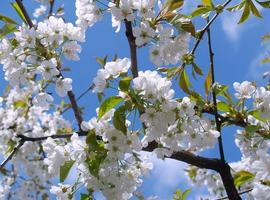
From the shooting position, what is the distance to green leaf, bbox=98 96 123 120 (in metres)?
2.20

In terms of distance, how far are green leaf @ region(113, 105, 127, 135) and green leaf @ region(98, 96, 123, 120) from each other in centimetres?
3

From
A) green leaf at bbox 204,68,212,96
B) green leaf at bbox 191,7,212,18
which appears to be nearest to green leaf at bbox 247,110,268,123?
green leaf at bbox 204,68,212,96

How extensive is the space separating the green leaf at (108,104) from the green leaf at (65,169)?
0.31m

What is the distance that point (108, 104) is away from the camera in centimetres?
221

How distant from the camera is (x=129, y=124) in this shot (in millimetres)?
2398

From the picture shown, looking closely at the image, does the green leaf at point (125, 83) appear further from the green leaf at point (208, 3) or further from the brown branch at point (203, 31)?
the green leaf at point (208, 3)

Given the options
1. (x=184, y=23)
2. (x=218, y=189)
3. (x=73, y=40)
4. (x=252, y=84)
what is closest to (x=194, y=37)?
(x=184, y=23)

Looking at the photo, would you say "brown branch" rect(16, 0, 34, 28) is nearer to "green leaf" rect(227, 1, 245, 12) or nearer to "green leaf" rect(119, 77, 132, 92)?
"green leaf" rect(119, 77, 132, 92)

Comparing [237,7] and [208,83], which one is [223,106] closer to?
[208,83]

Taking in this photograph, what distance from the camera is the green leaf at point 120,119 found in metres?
2.19

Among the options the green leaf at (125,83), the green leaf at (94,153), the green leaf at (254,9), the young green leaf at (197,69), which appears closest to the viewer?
the green leaf at (125,83)

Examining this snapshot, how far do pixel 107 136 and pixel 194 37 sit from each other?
733mm

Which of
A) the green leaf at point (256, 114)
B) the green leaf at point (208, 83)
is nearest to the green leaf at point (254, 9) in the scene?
the green leaf at point (208, 83)

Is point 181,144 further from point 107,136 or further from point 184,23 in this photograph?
point 184,23
